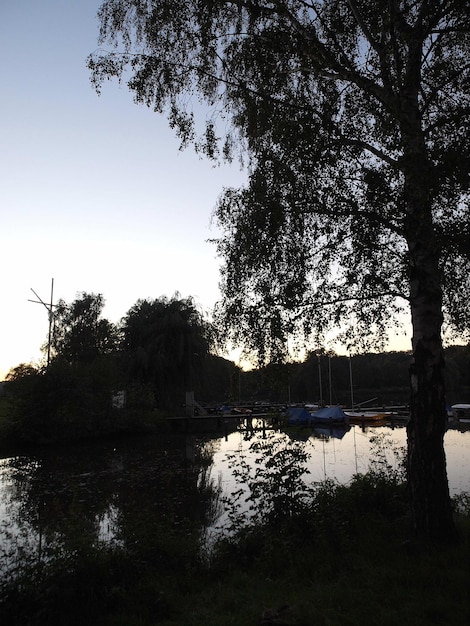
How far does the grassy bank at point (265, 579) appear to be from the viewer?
455 cm

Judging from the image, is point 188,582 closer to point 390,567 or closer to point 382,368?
point 390,567

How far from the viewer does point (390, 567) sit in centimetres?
548

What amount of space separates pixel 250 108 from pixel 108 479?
47.5 ft

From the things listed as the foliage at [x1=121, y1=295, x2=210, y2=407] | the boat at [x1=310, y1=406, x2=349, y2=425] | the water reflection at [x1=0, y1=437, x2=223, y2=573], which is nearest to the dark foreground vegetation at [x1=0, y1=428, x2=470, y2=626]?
the water reflection at [x1=0, y1=437, x2=223, y2=573]

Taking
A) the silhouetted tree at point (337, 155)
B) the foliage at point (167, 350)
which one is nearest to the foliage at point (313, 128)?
the silhouetted tree at point (337, 155)

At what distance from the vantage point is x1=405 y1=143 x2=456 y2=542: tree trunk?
20.2 feet

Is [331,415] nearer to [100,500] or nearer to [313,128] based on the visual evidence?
[100,500]

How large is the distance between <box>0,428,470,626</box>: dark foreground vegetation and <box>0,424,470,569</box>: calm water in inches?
21.7

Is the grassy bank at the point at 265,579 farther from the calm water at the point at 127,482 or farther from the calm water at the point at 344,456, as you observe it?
the calm water at the point at 344,456

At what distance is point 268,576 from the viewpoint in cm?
603

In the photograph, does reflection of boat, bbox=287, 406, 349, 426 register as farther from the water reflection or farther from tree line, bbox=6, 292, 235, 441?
the water reflection

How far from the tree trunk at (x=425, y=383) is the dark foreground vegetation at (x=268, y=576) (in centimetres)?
43

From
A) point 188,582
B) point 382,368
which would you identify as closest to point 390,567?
point 188,582

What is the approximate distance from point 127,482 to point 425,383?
1293cm
